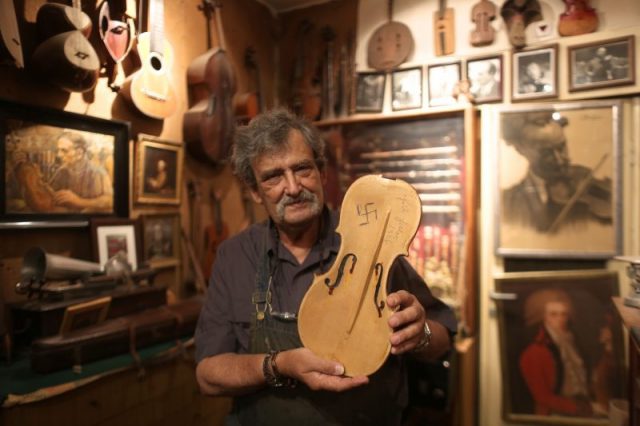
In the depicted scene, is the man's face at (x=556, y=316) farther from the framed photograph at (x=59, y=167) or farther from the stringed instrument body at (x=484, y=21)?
the framed photograph at (x=59, y=167)

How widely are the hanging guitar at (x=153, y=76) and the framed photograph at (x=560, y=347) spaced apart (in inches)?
90.0

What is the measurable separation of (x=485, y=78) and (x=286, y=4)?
5.80ft

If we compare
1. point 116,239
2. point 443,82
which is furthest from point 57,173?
point 443,82

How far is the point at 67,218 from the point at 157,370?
84 cm

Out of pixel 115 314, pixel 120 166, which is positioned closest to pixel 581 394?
pixel 115 314

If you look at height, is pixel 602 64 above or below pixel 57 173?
above

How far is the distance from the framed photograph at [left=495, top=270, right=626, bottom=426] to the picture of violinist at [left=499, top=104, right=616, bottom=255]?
229mm

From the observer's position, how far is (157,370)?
6.59 feet

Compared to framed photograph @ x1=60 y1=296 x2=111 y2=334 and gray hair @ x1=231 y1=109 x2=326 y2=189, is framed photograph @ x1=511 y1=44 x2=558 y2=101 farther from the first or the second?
framed photograph @ x1=60 y1=296 x2=111 y2=334

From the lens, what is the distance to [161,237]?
2600 mm

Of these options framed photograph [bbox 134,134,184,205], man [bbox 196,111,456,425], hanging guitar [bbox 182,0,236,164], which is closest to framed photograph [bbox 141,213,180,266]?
framed photograph [bbox 134,134,184,205]

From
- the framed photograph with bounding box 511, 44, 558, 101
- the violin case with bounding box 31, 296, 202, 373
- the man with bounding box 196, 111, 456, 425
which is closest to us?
the man with bounding box 196, 111, 456, 425

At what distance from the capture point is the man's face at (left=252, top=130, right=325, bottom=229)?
1408mm

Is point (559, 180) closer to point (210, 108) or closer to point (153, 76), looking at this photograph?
point (210, 108)
